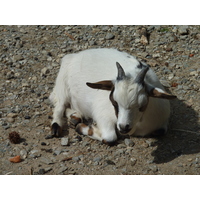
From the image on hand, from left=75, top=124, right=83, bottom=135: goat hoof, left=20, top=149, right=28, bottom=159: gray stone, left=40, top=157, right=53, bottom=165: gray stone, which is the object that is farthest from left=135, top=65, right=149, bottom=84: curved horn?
left=20, top=149, right=28, bottom=159: gray stone

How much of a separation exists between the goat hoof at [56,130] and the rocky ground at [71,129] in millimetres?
90

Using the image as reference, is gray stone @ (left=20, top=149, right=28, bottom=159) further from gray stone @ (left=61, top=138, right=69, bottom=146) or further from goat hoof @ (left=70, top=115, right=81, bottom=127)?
goat hoof @ (left=70, top=115, right=81, bottom=127)

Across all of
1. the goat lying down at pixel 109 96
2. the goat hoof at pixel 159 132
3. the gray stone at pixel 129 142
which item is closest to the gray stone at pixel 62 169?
the goat lying down at pixel 109 96

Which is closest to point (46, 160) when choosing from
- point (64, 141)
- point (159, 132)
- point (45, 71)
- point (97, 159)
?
point (64, 141)

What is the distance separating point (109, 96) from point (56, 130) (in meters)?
1.21

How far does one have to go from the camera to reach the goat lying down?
5.96m

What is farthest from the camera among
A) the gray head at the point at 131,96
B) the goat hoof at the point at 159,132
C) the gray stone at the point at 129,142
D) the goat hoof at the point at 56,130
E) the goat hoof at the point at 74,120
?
the goat hoof at the point at 74,120

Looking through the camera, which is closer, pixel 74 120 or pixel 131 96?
pixel 131 96

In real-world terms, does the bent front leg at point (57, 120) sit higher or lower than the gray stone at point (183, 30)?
lower

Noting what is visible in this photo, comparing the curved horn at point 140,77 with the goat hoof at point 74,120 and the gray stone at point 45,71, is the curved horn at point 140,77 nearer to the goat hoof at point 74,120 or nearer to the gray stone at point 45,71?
the goat hoof at point 74,120

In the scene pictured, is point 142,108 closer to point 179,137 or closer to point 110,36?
point 179,137

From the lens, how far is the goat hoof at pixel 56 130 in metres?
7.04

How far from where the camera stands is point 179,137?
270 inches

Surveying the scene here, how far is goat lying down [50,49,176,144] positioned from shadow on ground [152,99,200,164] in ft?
0.74
